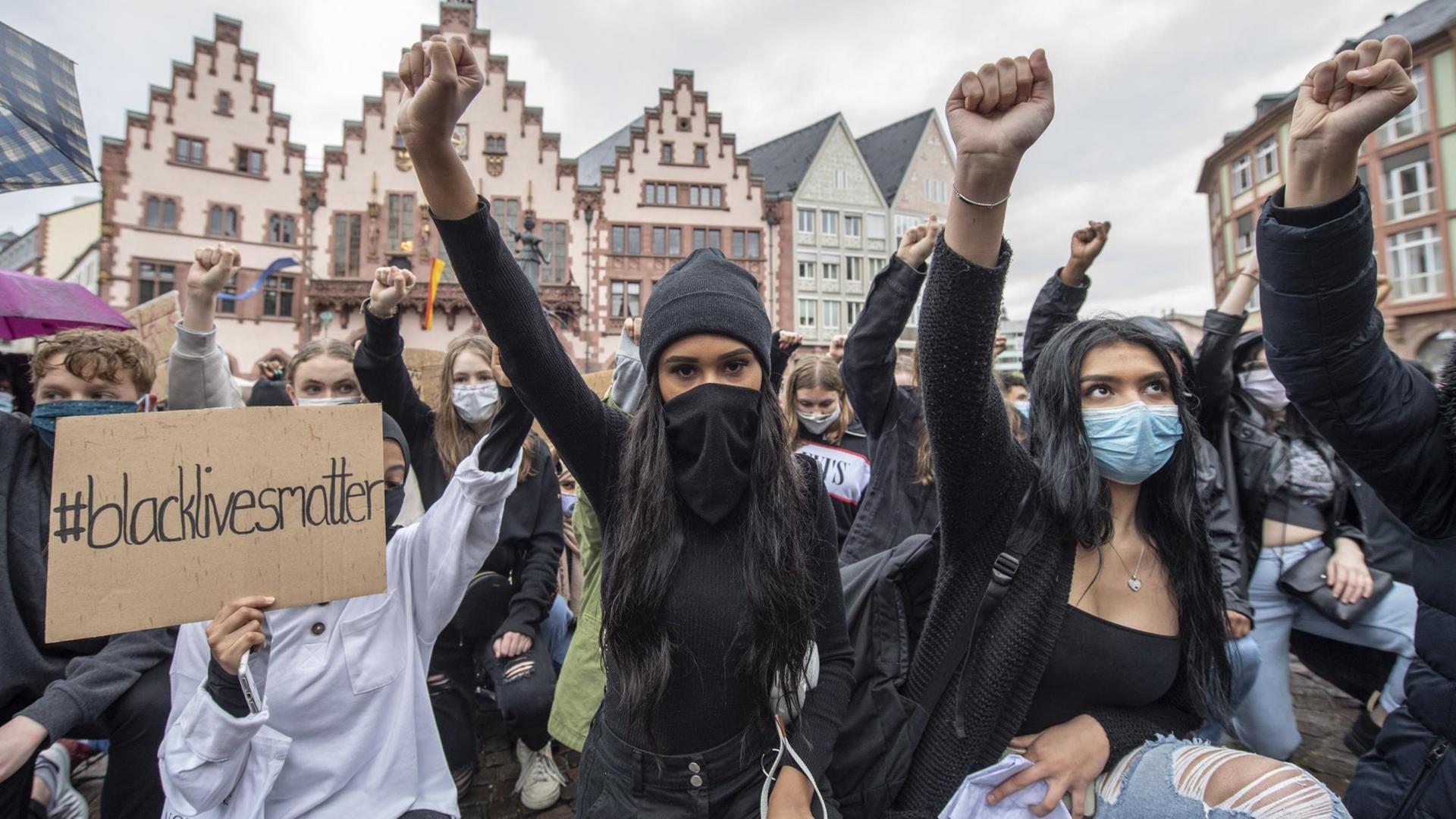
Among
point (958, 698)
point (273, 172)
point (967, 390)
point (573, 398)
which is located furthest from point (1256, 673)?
point (273, 172)

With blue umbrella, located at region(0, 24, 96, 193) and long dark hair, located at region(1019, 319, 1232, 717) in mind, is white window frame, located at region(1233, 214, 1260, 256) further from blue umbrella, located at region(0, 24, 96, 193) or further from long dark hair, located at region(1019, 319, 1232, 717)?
blue umbrella, located at region(0, 24, 96, 193)

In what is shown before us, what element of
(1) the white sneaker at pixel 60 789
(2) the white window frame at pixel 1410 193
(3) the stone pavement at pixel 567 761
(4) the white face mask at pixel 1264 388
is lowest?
(3) the stone pavement at pixel 567 761

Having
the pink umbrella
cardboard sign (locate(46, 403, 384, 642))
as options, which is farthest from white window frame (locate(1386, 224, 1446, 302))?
the pink umbrella

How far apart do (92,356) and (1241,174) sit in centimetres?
3981

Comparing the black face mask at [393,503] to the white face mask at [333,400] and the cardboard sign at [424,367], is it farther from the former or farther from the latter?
the cardboard sign at [424,367]

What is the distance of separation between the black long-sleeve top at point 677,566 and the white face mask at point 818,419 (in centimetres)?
242

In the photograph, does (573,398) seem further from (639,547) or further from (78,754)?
(78,754)

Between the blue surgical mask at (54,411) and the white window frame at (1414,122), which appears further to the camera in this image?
the white window frame at (1414,122)

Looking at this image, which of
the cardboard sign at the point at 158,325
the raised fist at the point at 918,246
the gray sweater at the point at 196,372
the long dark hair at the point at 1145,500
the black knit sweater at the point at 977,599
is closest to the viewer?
the black knit sweater at the point at 977,599

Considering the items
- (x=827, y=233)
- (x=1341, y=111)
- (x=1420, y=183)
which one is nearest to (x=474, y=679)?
(x=1341, y=111)

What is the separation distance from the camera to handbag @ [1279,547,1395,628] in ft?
9.89

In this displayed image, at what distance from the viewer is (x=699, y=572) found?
1704 mm

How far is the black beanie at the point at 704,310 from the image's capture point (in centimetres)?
164

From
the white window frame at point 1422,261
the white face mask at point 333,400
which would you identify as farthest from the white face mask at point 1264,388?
the white window frame at point 1422,261
